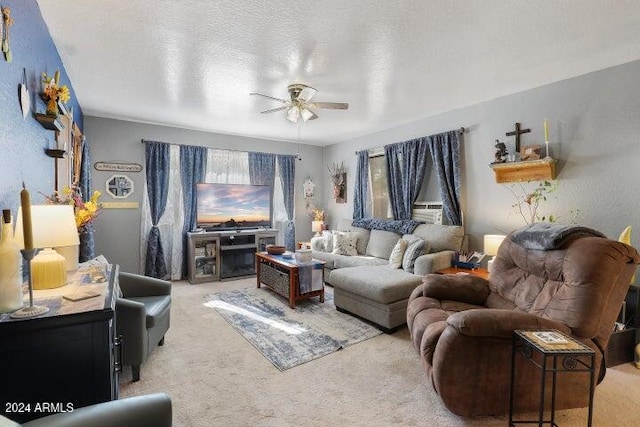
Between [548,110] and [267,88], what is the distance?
2.86 meters

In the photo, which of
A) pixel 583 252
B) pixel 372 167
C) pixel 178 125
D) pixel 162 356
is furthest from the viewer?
pixel 372 167

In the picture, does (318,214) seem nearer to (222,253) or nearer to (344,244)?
(344,244)

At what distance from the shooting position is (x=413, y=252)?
12.0 ft

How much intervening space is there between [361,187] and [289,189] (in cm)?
140

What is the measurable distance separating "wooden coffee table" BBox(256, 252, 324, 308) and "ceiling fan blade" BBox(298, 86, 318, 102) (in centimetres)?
184

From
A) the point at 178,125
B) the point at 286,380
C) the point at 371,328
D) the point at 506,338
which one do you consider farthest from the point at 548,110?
→ the point at 178,125

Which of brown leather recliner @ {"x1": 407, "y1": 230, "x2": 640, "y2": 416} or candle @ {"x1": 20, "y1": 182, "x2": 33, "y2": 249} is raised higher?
candle @ {"x1": 20, "y1": 182, "x2": 33, "y2": 249}

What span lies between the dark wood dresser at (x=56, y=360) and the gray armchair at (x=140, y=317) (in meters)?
0.93

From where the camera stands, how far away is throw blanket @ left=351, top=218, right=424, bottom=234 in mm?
4410

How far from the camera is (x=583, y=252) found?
186 cm

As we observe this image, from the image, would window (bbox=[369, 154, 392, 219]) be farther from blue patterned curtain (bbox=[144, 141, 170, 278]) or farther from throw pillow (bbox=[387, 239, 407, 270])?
blue patterned curtain (bbox=[144, 141, 170, 278])

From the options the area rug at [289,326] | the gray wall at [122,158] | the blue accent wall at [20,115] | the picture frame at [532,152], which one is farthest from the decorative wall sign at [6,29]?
the picture frame at [532,152]

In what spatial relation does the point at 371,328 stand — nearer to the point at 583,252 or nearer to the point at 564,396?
the point at 564,396

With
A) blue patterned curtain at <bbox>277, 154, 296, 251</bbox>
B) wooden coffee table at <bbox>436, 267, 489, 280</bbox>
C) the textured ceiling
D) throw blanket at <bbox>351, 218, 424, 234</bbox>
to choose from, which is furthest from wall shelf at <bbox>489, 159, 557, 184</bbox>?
blue patterned curtain at <bbox>277, 154, 296, 251</bbox>
